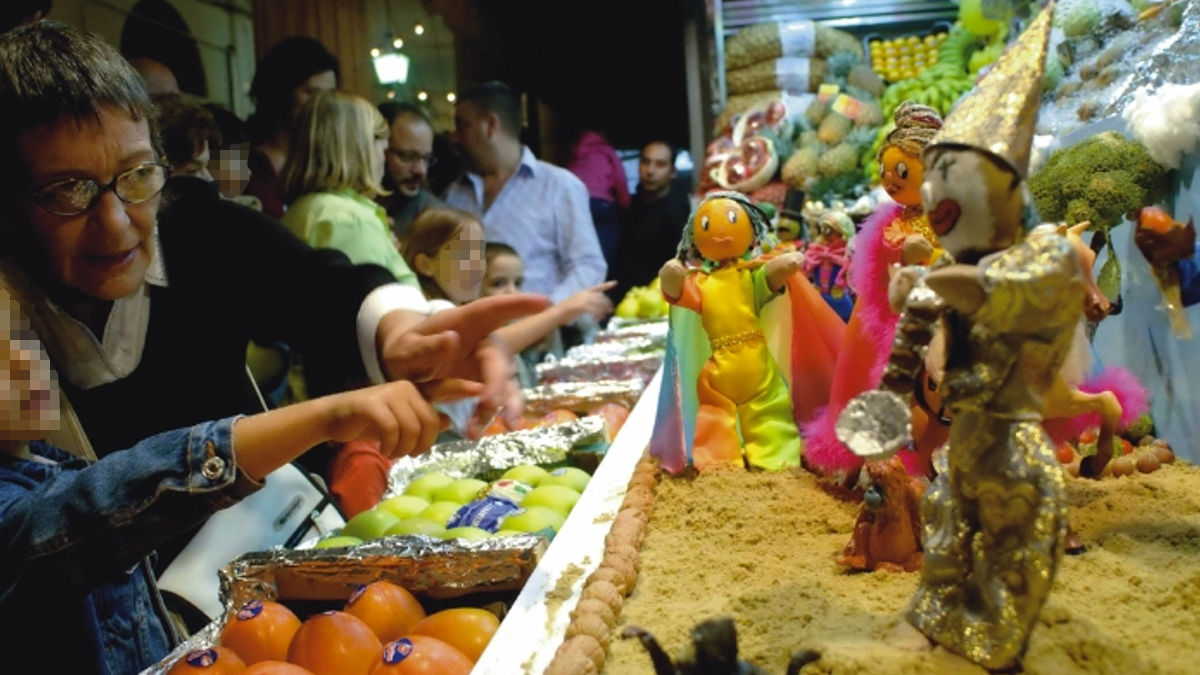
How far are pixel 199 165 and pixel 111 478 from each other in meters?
1.30

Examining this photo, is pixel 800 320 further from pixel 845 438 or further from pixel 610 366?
pixel 610 366

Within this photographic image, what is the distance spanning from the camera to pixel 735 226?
199 cm

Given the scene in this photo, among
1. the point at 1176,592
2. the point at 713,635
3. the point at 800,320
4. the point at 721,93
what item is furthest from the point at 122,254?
the point at 721,93

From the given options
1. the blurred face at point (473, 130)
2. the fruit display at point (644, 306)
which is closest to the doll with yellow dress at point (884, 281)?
the blurred face at point (473, 130)

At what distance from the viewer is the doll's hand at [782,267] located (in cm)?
194

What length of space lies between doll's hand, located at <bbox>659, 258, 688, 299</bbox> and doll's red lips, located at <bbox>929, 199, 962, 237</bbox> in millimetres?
1055

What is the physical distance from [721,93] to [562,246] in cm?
151

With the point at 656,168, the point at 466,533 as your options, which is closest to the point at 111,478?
the point at 466,533

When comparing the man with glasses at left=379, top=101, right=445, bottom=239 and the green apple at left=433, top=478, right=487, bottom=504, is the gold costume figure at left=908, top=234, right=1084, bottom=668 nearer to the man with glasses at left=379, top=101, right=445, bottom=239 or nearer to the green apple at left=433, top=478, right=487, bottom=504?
the green apple at left=433, top=478, right=487, bottom=504

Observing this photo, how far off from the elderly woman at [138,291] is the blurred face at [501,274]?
188 cm

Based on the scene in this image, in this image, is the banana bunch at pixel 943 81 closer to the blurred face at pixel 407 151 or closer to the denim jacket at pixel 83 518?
the blurred face at pixel 407 151

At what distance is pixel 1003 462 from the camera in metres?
0.93

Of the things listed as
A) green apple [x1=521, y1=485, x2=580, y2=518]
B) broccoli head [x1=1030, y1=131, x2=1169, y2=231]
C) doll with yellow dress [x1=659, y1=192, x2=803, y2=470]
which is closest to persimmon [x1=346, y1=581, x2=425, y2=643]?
green apple [x1=521, y1=485, x2=580, y2=518]

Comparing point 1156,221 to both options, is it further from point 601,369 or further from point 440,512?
point 601,369
